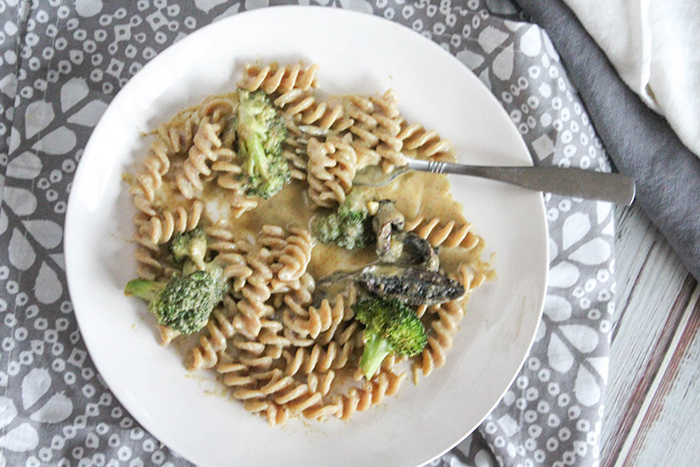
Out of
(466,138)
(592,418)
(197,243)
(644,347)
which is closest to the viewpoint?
(197,243)

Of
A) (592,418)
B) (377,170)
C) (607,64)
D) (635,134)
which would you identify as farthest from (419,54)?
(592,418)

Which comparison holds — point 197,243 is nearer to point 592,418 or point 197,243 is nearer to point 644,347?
point 592,418

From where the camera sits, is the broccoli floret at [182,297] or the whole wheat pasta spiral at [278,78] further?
the whole wheat pasta spiral at [278,78]

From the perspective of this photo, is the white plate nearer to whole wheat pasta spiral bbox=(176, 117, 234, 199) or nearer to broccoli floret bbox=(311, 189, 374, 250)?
whole wheat pasta spiral bbox=(176, 117, 234, 199)

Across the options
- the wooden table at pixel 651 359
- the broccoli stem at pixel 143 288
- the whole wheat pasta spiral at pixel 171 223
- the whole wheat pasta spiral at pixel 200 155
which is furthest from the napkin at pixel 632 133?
the broccoli stem at pixel 143 288

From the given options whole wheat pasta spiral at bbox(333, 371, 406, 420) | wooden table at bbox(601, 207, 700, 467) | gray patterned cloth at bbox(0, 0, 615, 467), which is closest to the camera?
whole wheat pasta spiral at bbox(333, 371, 406, 420)

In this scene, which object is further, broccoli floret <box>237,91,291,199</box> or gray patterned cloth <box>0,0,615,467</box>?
gray patterned cloth <box>0,0,615,467</box>

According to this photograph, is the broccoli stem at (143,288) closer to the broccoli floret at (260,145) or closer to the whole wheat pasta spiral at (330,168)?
the broccoli floret at (260,145)

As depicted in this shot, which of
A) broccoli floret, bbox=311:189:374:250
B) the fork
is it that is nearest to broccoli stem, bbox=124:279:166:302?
broccoli floret, bbox=311:189:374:250
